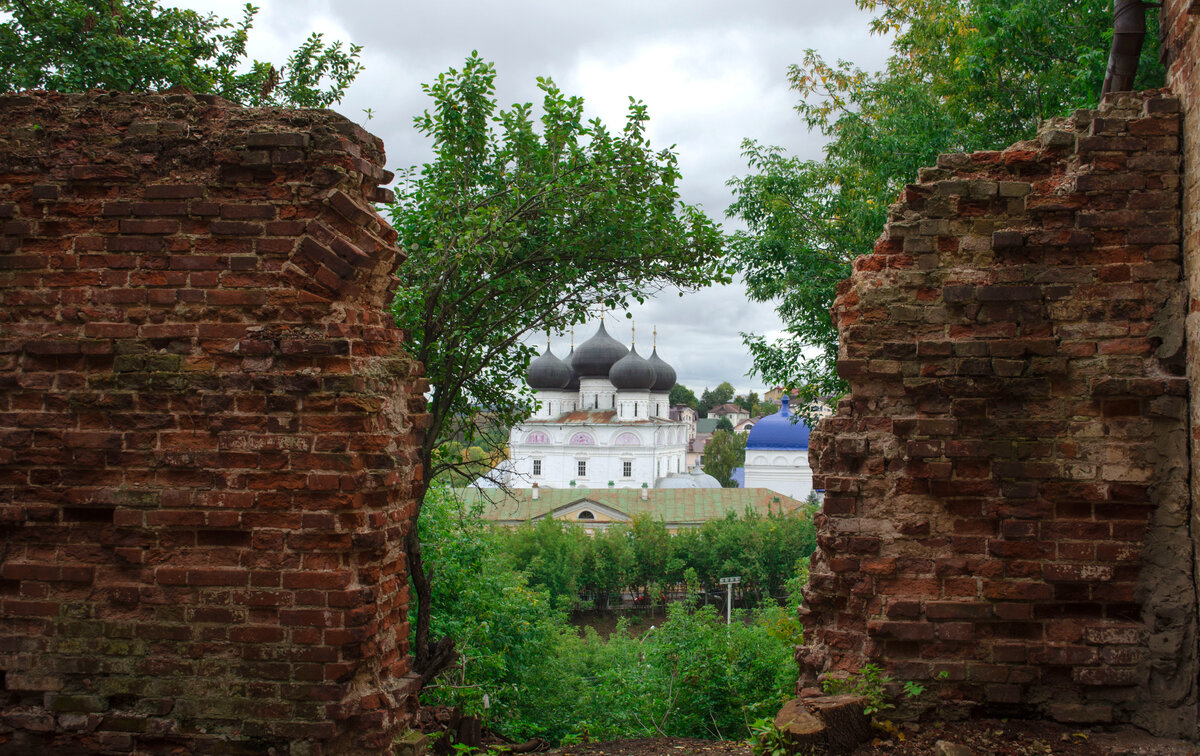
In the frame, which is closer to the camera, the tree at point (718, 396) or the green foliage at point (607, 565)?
the green foliage at point (607, 565)

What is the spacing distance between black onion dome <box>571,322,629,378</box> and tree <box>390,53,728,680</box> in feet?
126

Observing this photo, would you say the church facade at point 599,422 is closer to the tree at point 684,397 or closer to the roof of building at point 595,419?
the roof of building at point 595,419

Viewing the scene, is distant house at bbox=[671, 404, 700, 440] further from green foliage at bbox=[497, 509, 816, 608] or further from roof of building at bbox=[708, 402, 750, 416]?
green foliage at bbox=[497, 509, 816, 608]

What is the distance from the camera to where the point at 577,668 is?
58.3 feet

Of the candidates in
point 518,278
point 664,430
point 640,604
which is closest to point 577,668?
point 518,278

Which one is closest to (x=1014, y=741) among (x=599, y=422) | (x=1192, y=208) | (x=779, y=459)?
(x=1192, y=208)

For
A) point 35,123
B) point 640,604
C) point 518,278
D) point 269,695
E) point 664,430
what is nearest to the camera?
point 269,695

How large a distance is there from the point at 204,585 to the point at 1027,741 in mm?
3337

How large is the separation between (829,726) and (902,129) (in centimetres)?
887

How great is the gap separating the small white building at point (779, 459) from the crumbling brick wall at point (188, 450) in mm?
49480

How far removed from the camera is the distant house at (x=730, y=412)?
401ft

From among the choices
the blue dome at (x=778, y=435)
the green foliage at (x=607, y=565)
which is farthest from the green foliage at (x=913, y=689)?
the blue dome at (x=778, y=435)

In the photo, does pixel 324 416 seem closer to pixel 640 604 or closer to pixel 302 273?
pixel 302 273

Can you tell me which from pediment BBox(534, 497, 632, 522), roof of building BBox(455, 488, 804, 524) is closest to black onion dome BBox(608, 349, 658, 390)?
roof of building BBox(455, 488, 804, 524)
